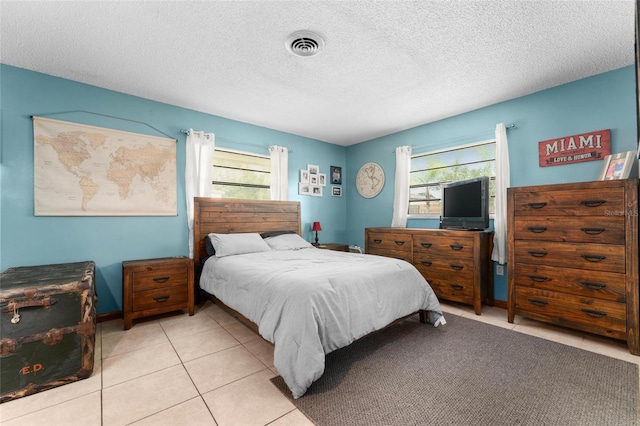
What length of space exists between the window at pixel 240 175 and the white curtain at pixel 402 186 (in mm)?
2078

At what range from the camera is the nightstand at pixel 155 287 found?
2725 mm

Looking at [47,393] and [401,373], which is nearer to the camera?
[47,393]

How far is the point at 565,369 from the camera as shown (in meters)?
1.95

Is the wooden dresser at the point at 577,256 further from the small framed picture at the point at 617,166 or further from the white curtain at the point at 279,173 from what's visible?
the white curtain at the point at 279,173

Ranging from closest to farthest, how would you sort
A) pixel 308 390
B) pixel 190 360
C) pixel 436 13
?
pixel 308 390, pixel 436 13, pixel 190 360

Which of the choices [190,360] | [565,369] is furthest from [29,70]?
[565,369]

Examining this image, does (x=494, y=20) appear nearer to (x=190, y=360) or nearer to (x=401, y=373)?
(x=401, y=373)

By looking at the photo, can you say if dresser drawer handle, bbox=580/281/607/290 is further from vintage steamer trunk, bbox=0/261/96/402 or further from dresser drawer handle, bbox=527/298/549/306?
vintage steamer trunk, bbox=0/261/96/402

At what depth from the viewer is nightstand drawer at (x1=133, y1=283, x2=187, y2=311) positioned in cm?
278

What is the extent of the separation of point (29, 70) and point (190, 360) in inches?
124

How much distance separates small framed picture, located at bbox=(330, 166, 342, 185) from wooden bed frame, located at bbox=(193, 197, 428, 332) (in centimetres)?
112

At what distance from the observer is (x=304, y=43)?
7.23 feet

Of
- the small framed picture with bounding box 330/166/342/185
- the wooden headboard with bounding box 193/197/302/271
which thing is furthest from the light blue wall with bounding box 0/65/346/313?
the small framed picture with bounding box 330/166/342/185

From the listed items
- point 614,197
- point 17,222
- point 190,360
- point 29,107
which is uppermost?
point 29,107
